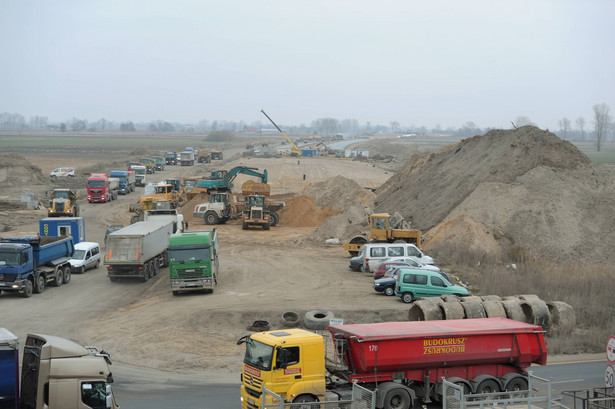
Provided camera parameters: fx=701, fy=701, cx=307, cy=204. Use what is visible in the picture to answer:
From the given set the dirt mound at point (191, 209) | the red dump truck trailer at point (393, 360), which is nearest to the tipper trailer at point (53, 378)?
the red dump truck trailer at point (393, 360)

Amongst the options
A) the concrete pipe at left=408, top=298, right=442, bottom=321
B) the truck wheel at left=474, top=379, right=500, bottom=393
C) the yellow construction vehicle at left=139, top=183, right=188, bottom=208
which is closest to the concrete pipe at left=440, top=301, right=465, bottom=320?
the concrete pipe at left=408, top=298, right=442, bottom=321

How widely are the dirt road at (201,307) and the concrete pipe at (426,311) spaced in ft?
8.12

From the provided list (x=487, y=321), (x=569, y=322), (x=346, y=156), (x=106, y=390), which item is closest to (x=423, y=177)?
(x=569, y=322)

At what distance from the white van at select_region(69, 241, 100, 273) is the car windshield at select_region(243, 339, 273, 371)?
80.2ft

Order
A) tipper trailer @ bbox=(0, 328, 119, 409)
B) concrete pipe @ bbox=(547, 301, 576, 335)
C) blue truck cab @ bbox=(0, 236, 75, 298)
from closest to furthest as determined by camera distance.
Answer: tipper trailer @ bbox=(0, 328, 119, 409)
concrete pipe @ bbox=(547, 301, 576, 335)
blue truck cab @ bbox=(0, 236, 75, 298)

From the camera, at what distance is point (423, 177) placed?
60.6 meters

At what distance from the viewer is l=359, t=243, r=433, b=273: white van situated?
37844 mm

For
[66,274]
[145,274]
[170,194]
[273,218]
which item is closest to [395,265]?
[145,274]

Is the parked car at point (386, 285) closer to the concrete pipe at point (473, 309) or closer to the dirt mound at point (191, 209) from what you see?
the concrete pipe at point (473, 309)

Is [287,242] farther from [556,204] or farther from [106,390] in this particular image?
[106,390]

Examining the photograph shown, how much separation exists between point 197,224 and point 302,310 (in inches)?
1273

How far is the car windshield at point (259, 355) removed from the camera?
56.1 feet

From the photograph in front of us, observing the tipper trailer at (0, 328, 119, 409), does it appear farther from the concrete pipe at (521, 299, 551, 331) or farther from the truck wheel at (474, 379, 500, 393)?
the concrete pipe at (521, 299, 551, 331)

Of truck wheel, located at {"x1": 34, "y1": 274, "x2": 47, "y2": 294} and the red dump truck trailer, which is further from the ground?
the red dump truck trailer
